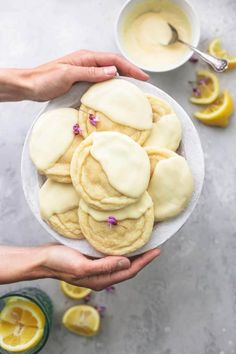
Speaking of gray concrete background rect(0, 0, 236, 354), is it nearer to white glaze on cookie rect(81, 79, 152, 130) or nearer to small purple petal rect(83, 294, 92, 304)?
small purple petal rect(83, 294, 92, 304)

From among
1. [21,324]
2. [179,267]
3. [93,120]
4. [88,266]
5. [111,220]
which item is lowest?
[21,324]

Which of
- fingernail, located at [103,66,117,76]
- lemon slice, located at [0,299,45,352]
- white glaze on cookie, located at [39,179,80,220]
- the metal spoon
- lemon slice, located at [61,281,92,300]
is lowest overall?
lemon slice, located at [0,299,45,352]

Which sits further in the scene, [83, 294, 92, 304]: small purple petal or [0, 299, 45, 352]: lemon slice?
[83, 294, 92, 304]: small purple petal

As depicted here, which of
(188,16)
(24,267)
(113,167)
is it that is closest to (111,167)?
(113,167)

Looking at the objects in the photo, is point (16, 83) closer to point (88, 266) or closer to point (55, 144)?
point (55, 144)

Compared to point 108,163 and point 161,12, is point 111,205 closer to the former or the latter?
point 108,163

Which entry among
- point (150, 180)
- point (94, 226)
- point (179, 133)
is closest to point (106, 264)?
point (94, 226)

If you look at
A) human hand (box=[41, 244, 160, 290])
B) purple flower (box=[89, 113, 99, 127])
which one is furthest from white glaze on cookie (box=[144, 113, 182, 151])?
human hand (box=[41, 244, 160, 290])
